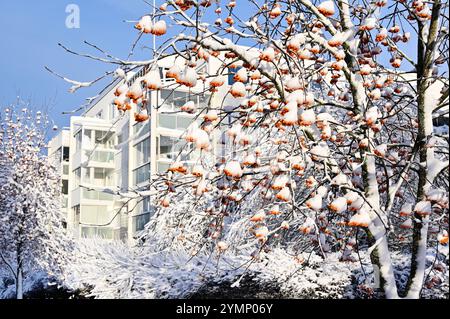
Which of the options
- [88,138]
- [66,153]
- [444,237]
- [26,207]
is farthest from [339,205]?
[66,153]

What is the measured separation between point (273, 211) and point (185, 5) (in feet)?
2.48

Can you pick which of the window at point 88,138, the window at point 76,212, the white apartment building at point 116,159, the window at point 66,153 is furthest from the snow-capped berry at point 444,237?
the window at point 66,153

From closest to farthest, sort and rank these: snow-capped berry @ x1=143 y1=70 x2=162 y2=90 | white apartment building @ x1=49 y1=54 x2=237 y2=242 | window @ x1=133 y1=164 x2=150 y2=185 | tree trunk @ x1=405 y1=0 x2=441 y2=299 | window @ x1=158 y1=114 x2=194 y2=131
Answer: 1. snow-capped berry @ x1=143 y1=70 x2=162 y2=90
2. tree trunk @ x1=405 y1=0 x2=441 y2=299
3. white apartment building @ x1=49 y1=54 x2=237 y2=242
4. window @ x1=133 y1=164 x2=150 y2=185
5. window @ x1=158 y1=114 x2=194 y2=131

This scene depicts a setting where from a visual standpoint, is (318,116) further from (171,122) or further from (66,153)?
(66,153)

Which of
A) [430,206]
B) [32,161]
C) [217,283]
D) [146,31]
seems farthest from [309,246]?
[32,161]

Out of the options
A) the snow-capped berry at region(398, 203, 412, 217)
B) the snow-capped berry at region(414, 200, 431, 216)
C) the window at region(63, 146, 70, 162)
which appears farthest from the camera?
the window at region(63, 146, 70, 162)

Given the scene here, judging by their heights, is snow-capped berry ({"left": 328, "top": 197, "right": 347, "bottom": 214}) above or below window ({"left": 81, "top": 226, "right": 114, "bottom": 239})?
below

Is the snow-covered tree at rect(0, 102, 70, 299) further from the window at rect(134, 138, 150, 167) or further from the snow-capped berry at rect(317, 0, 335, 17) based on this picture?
the snow-capped berry at rect(317, 0, 335, 17)

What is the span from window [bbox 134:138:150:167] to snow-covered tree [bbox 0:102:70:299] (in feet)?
6.66

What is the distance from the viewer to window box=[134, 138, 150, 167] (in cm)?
909

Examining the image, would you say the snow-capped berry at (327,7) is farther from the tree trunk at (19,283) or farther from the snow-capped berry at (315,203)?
the tree trunk at (19,283)

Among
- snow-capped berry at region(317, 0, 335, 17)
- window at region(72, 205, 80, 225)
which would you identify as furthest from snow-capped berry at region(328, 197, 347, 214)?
window at region(72, 205, 80, 225)

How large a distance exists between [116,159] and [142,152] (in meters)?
1.80
